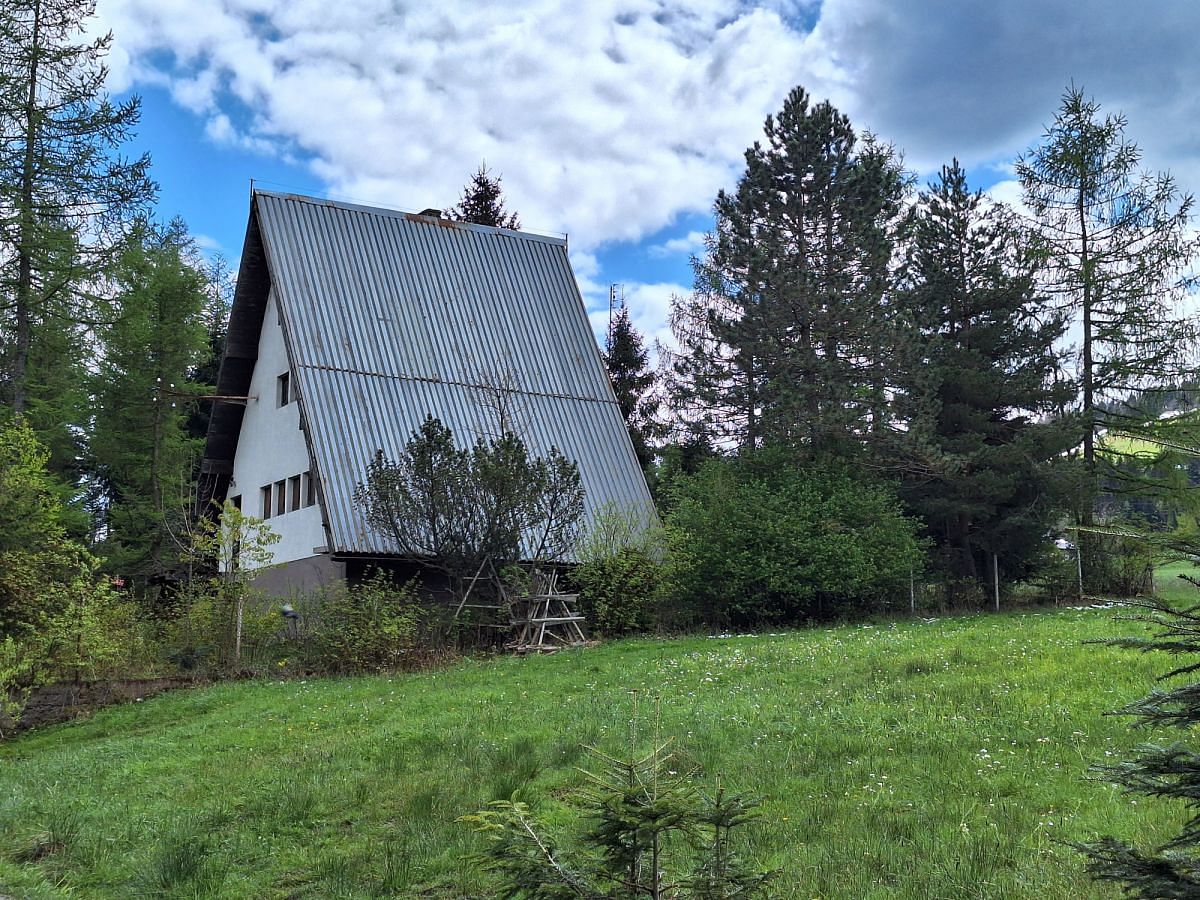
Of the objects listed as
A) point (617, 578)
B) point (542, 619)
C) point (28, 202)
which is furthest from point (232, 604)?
point (28, 202)

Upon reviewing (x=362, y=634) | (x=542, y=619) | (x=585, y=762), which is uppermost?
(x=542, y=619)

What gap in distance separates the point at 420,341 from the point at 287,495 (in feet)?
16.5

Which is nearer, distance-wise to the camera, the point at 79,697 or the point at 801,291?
the point at 79,697

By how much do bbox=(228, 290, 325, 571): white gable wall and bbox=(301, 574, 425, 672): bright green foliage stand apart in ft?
14.1

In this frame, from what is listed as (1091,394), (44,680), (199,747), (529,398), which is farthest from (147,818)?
(1091,394)

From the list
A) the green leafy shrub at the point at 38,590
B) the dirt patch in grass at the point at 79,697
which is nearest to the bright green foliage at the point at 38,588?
the green leafy shrub at the point at 38,590

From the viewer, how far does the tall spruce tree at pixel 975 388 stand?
2462 centimetres

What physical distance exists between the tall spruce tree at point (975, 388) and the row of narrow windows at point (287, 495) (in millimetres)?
13682

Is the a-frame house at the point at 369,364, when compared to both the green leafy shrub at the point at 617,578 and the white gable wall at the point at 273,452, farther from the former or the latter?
the green leafy shrub at the point at 617,578

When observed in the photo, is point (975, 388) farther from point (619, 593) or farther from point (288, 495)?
point (288, 495)

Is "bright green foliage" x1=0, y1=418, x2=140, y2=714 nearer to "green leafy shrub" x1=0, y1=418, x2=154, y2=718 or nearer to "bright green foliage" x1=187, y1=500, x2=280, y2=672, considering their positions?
"green leafy shrub" x1=0, y1=418, x2=154, y2=718

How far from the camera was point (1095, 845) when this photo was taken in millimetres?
3398

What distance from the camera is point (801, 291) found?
24.2 m

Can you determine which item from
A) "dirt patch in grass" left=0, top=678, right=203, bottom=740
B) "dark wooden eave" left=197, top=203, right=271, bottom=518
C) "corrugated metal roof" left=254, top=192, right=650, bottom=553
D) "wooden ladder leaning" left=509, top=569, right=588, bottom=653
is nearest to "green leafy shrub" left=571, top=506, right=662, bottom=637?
"wooden ladder leaning" left=509, top=569, right=588, bottom=653
